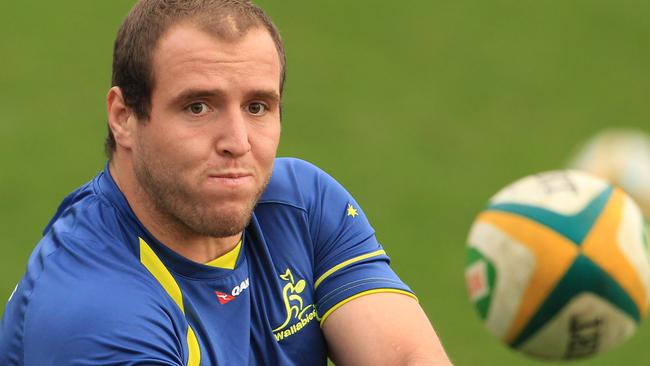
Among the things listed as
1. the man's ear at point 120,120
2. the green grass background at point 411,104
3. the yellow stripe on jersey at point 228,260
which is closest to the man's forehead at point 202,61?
the man's ear at point 120,120

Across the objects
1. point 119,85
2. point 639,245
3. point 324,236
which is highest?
point 119,85

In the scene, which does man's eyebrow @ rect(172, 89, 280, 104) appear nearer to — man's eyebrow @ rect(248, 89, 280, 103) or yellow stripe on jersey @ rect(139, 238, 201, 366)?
man's eyebrow @ rect(248, 89, 280, 103)

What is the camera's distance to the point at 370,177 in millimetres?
13703

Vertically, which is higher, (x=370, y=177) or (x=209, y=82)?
(x=209, y=82)

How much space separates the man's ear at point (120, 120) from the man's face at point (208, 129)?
69 millimetres

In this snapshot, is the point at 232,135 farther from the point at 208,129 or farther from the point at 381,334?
the point at 381,334

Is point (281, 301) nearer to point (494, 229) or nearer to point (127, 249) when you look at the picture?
point (127, 249)

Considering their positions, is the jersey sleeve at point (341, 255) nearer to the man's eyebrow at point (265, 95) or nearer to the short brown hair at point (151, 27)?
the man's eyebrow at point (265, 95)

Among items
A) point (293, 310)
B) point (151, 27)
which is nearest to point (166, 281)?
point (293, 310)

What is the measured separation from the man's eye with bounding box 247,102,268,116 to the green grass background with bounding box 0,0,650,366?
606 centimetres

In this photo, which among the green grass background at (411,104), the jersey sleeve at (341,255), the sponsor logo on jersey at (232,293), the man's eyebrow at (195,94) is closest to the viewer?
the man's eyebrow at (195,94)

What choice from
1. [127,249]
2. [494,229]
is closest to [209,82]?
[127,249]

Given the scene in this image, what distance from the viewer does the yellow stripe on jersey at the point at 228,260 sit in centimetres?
599

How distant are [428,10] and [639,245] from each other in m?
8.46
